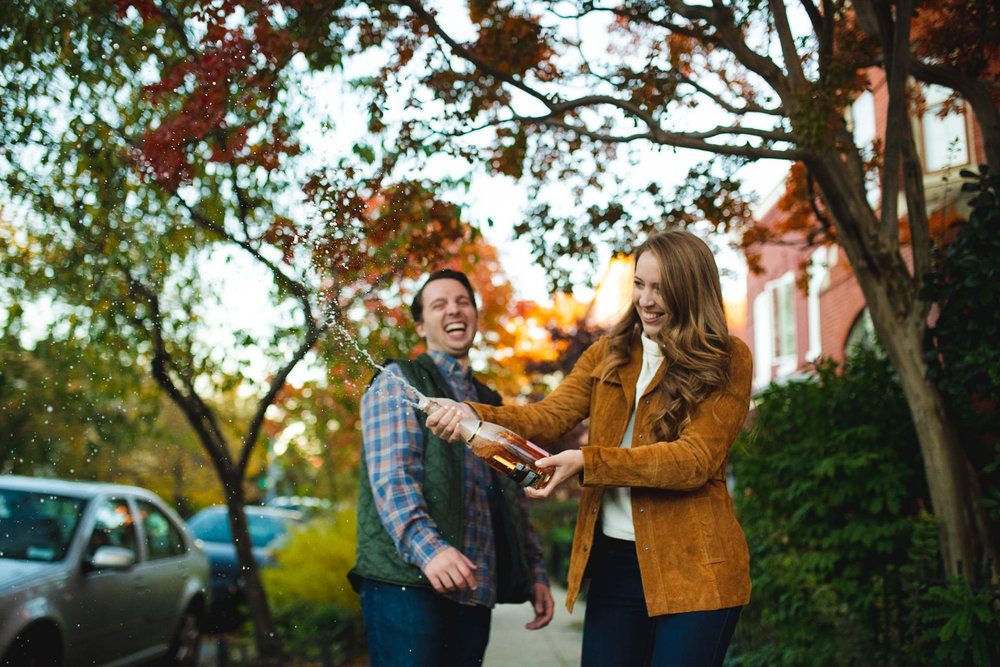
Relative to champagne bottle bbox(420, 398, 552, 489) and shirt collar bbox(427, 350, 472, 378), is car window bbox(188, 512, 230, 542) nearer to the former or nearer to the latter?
shirt collar bbox(427, 350, 472, 378)

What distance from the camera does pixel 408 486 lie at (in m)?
2.98

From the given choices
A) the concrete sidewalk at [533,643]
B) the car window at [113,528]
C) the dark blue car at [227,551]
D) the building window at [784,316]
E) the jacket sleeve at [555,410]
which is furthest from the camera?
the building window at [784,316]

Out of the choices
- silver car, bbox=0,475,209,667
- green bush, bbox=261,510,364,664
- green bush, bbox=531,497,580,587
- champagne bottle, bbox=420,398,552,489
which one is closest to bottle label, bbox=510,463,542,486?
champagne bottle, bbox=420,398,552,489

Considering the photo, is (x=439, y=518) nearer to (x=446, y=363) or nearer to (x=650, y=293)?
(x=446, y=363)

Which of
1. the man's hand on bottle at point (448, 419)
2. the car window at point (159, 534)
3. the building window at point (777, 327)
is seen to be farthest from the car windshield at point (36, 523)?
the building window at point (777, 327)

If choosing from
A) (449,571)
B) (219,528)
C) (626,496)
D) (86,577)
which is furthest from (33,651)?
(219,528)

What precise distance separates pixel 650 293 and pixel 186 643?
6.30m

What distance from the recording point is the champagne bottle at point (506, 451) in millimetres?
2609

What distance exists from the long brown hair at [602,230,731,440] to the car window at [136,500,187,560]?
536 centimetres

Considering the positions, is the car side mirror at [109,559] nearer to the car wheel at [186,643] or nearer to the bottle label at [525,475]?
the car wheel at [186,643]

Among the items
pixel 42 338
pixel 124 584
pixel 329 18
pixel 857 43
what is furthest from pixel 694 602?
pixel 124 584

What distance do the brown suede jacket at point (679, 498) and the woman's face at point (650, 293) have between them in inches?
5.8

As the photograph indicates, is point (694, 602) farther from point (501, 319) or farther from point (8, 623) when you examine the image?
point (501, 319)

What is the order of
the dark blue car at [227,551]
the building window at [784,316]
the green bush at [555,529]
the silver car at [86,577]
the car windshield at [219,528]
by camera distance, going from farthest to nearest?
the building window at [784,316] → the green bush at [555,529] → the car windshield at [219,528] → the dark blue car at [227,551] → the silver car at [86,577]
